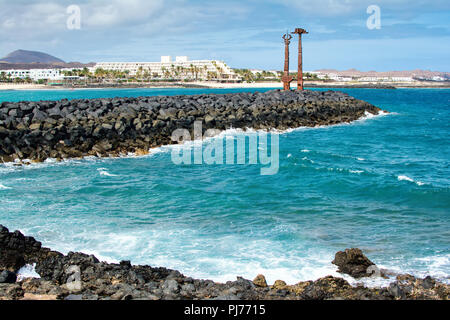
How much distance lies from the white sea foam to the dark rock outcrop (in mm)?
5128

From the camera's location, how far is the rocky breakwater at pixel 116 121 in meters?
18.5

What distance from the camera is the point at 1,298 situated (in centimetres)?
608

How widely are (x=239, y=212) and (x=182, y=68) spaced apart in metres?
151

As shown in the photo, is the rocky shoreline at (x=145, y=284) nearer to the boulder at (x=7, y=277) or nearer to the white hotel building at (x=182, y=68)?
the boulder at (x=7, y=277)

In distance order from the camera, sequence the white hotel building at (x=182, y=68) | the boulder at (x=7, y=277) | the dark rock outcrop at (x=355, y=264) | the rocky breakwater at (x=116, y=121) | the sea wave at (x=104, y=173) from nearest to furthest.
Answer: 1. the boulder at (x=7, y=277)
2. the dark rock outcrop at (x=355, y=264)
3. the sea wave at (x=104, y=173)
4. the rocky breakwater at (x=116, y=121)
5. the white hotel building at (x=182, y=68)

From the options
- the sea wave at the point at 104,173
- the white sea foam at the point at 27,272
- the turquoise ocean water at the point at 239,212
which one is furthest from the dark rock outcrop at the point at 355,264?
the sea wave at the point at 104,173

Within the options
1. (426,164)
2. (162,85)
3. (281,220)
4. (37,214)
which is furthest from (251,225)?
(162,85)

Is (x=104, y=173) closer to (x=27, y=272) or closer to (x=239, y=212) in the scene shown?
(x=239, y=212)

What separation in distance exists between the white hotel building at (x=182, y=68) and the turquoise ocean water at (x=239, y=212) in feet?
433

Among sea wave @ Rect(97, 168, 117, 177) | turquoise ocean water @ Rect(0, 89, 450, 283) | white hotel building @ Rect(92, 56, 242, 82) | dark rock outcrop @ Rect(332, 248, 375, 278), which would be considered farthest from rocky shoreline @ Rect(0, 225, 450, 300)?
white hotel building @ Rect(92, 56, 242, 82)

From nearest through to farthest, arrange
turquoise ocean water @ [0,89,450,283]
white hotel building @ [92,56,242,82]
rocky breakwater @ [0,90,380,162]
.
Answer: turquoise ocean water @ [0,89,450,283] → rocky breakwater @ [0,90,380,162] → white hotel building @ [92,56,242,82]

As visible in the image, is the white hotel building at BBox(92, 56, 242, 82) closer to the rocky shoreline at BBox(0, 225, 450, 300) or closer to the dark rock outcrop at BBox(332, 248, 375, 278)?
the dark rock outcrop at BBox(332, 248, 375, 278)

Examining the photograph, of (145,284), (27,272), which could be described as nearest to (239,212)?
(145,284)

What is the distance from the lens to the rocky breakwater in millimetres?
18500
